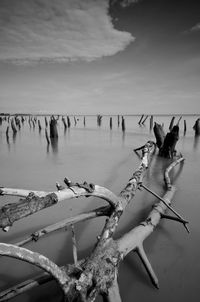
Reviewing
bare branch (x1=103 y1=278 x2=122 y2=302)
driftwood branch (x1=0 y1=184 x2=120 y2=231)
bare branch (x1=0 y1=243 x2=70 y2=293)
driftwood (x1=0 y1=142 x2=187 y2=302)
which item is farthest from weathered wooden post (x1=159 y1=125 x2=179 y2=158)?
bare branch (x1=0 y1=243 x2=70 y2=293)

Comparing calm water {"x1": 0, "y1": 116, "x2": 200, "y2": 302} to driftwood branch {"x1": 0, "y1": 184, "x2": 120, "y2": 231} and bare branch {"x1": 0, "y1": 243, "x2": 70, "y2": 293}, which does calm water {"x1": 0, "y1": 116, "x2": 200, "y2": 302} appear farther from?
driftwood branch {"x1": 0, "y1": 184, "x2": 120, "y2": 231}

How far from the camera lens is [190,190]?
5.54 m

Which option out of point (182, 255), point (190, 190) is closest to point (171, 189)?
point (190, 190)

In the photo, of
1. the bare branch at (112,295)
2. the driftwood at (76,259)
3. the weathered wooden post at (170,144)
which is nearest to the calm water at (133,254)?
the driftwood at (76,259)

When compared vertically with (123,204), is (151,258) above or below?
below

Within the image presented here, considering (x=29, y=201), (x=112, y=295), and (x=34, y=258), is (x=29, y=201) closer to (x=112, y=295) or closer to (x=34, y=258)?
(x=34, y=258)

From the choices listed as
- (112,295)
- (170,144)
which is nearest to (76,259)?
(112,295)

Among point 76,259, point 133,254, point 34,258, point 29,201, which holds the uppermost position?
point 29,201

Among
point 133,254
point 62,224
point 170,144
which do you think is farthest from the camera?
point 170,144

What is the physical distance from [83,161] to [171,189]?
5.33m

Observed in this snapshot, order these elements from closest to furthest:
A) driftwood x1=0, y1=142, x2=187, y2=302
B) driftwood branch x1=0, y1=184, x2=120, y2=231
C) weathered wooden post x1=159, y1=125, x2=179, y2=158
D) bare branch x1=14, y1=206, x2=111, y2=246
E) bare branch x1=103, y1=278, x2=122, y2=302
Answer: driftwood branch x1=0, y1=184, x2=120, y2=231 → driftwood x1=0, y1=142, x2=187, y2=302 → bare branch x1=103, y1=278, x2=122, y2=302 → bare branch x1=14, y1=206, x2=111, y2=246 → weathered wooden post x1=159, y1=125, x2=179, y2=158

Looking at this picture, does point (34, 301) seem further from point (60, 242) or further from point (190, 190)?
point (190, 190)

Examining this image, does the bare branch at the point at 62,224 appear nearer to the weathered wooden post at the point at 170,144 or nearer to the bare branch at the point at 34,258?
the bare branch at the point at 34,258

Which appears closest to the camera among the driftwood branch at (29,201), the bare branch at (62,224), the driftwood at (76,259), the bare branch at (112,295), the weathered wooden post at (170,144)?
the driftwood branch at (29,201)
